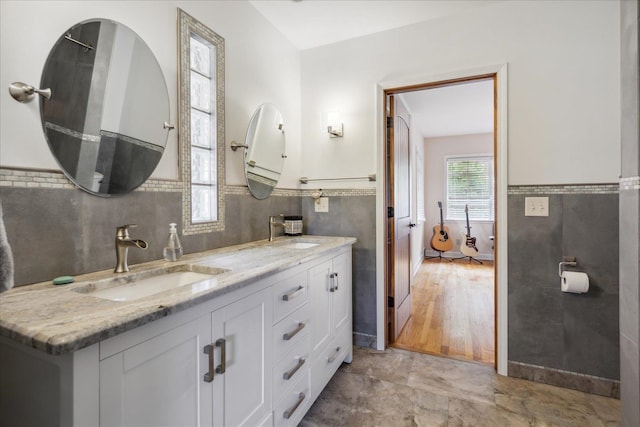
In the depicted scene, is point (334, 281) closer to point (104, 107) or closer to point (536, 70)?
point (104, 107)

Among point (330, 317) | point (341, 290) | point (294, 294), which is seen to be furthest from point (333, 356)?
point (294, 294)

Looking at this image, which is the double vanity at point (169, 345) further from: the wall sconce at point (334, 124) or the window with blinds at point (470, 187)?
the window with blinds at point (470, 187)

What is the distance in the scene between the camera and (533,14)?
2.05 m

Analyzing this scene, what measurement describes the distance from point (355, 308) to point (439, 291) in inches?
76.8

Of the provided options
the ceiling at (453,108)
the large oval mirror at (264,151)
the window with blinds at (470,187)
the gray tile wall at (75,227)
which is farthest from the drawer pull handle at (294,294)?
the window with blinds at (470,187)

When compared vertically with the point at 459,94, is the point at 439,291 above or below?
below

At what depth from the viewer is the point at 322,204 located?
8.85 feet

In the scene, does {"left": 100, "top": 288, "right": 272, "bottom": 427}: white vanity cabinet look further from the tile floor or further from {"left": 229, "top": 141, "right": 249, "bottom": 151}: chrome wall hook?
{"left": 229, "top": 141, "right": 249, "bottom": 151}: chrome wall hook

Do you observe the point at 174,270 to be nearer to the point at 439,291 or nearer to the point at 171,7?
the point at 171,7

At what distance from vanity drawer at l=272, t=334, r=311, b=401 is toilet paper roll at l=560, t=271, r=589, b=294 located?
1.60 metres

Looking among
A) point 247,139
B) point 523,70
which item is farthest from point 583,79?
point 247,139

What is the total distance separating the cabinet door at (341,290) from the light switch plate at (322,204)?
1.76ft

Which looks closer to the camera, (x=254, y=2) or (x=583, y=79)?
(x=583, y=79)

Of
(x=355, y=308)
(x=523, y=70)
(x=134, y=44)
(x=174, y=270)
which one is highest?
(x=523, y=70)
